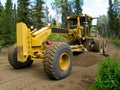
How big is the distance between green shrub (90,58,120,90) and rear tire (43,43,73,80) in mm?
2479

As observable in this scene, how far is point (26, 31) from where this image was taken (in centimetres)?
938

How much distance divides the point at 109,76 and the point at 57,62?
3.04 metres

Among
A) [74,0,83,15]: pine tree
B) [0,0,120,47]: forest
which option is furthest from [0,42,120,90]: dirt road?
[74,0,83,15]: pine tree

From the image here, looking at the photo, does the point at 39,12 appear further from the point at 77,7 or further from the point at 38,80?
the point at 38,80

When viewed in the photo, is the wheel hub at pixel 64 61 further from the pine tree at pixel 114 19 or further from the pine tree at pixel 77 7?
the pine tree at pixel 77 7

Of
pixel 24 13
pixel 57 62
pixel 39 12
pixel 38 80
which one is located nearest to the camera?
pixel 38 80

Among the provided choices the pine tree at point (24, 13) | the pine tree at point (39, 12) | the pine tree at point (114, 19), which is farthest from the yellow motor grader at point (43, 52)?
the pine tree at point (114, 19)

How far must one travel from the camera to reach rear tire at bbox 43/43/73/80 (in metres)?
8.57

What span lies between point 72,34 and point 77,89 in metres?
5.79

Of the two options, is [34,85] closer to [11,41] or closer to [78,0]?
[11,41]

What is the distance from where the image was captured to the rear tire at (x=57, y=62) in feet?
28.1

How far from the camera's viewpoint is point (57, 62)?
8789 millimetres

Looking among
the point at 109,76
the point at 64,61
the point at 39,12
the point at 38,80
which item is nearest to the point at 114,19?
the point at 39,12

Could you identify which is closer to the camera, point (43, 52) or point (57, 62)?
point (57, 62)
